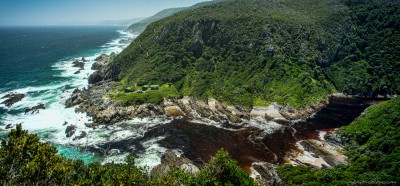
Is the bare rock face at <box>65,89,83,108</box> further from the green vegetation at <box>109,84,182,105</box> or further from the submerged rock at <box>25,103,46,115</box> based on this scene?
the green vegetation at <box>109,84,182,105</box>

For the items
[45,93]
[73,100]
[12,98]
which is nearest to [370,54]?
[73,100]

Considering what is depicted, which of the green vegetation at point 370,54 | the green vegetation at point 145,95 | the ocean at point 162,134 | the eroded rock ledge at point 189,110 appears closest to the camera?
the ocean at point 162,134

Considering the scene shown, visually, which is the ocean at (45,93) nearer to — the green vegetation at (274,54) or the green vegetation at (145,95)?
the green vegetation at (145,95)

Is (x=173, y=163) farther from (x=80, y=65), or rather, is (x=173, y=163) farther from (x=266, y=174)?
(x=80, y=65)

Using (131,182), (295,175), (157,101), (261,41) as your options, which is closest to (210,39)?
(261,41)

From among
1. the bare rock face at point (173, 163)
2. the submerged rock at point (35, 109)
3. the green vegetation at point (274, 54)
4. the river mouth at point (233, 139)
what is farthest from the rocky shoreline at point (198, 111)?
the bare rock face at point (173, 163)

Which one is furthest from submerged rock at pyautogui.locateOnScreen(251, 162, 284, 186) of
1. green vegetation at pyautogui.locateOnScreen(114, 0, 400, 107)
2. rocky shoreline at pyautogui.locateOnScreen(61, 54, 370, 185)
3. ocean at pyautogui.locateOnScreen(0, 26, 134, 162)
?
green vegetation at pyautogui.locateOnScreen(114, 0, 400, 107)

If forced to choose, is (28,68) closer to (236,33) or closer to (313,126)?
(236,33)
